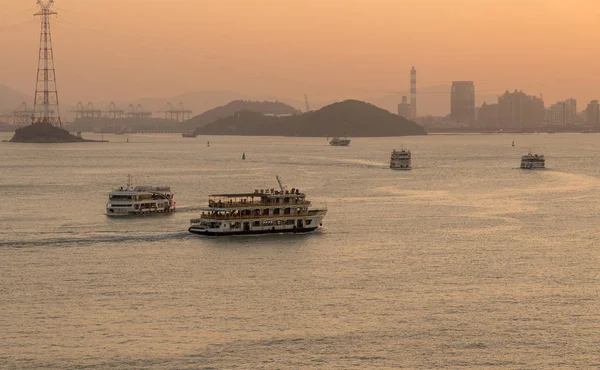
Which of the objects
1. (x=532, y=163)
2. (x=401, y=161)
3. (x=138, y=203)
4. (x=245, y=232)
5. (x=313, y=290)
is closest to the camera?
(x=313, y=290)

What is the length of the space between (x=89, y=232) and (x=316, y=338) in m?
27.9

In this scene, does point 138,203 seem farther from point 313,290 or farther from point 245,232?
point 313,290

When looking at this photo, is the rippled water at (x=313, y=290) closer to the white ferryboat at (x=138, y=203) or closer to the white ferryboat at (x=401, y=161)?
the white ferryboat at (x=138, y=203)

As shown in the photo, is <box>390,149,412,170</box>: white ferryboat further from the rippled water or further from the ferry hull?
the ferry hull

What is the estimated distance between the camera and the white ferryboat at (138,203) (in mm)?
70125

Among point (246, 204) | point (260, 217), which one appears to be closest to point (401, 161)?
point (260, 217)

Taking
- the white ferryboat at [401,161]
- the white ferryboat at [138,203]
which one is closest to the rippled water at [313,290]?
the white ferryboat at [138,203]

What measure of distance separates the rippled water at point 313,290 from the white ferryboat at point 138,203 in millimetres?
1473

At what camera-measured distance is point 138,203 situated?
70.5 meters

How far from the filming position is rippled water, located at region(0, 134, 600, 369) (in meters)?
34.0

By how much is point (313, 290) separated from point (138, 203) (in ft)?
97.4

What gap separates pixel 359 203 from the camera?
265 ft

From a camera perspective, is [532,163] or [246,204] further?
[532,163]

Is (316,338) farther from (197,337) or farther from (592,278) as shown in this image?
(592,278)
